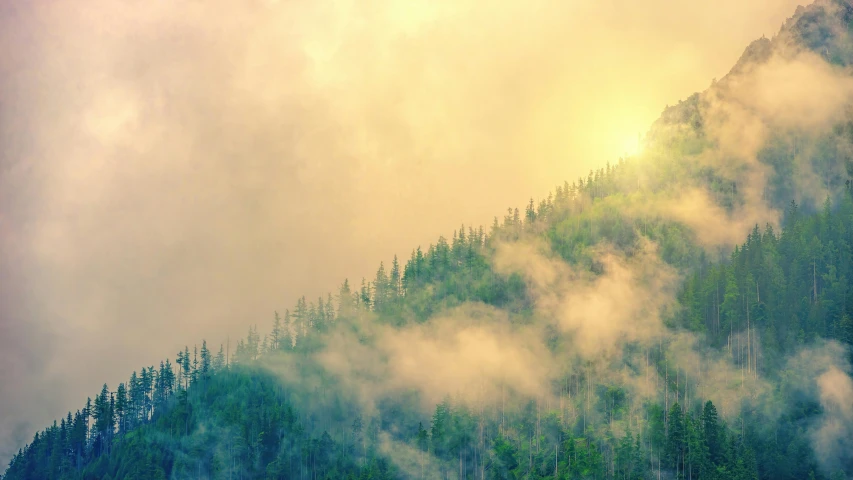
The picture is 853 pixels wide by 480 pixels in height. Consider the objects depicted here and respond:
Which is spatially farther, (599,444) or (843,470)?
(599,444)

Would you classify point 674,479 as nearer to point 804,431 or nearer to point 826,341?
point 804,431

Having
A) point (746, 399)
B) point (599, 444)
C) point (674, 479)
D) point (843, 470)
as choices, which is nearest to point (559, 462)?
point (599, 444)

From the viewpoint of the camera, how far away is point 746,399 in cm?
19400

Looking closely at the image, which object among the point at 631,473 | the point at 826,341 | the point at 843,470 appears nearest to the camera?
the point at 843,470

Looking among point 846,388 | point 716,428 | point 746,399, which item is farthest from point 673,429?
point 846,388

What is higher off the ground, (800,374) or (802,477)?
(800,374)

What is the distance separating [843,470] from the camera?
572 feet

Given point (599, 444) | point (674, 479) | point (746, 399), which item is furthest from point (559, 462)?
point (746, 399)

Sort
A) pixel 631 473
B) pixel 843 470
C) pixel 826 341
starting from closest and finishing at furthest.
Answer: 1. pixel 843 470
2. pixel 631 473
3. pixel 826 341

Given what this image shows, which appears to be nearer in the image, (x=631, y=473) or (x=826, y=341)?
(x=631, y=473)

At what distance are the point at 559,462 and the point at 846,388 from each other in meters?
57.3

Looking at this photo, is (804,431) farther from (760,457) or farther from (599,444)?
(599,444)

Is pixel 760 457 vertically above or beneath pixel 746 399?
beneath

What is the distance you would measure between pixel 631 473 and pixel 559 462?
55.2 ft
